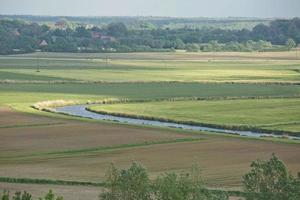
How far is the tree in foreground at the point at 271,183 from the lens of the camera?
2375 centimetres

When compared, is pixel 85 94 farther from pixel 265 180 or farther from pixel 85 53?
pixel 85 53

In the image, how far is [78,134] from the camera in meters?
52.6

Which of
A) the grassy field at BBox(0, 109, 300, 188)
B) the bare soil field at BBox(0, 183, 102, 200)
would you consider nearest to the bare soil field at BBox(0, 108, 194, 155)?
the grassy field at BBox(0, 109, 300, 188)

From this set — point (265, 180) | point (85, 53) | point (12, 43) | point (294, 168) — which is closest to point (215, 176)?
point (294, 168)

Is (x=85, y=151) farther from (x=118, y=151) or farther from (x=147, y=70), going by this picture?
(x=147, y=70)

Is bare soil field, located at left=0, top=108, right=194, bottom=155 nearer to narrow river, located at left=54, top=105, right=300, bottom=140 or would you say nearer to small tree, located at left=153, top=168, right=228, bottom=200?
narrow river, located at left=54, top=105, right=300, bottom=140

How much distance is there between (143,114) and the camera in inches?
2594

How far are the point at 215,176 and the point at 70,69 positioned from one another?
77.2 metres

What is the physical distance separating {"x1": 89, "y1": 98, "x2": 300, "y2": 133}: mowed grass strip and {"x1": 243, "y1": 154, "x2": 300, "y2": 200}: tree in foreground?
102ft

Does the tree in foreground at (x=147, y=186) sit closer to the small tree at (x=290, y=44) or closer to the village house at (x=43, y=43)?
the village house at (x=43, y=43)

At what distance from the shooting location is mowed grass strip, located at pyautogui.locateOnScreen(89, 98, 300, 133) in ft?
202

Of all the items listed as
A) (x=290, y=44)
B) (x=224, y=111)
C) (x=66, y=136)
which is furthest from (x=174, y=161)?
(x=290, y=44)

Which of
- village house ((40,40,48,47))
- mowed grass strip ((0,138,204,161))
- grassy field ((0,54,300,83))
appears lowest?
village house ((40,40,48,47))

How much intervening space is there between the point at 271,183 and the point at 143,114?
136 feet
